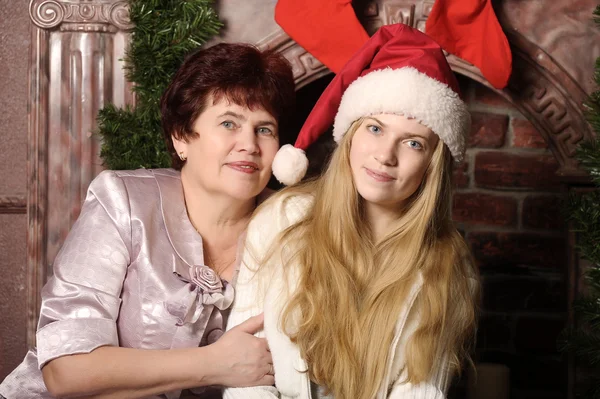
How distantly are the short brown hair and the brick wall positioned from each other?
827 mm

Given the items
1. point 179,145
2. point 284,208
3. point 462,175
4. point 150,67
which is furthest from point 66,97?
point 462,175

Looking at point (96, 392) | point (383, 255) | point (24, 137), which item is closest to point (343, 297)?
point (383, 255)

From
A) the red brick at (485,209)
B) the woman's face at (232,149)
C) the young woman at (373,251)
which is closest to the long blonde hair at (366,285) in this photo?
the young woman at (373,251)

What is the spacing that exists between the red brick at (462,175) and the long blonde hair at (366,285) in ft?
2.15

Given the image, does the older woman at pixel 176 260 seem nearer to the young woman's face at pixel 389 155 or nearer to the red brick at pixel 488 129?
the young woman's face at pixel 389 155

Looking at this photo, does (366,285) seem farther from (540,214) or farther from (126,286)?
(540,214)

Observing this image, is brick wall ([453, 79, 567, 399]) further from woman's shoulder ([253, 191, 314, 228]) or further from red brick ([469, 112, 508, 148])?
woman's shoulder ([253, 191, 314, 228])

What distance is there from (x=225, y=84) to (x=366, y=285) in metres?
0.59

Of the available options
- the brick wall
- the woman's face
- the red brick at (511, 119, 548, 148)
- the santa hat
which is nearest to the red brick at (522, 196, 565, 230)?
the brick wall

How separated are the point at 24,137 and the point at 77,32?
1.41 ft

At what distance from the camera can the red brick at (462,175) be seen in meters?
2.40

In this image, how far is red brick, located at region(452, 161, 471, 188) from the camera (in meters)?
2.40

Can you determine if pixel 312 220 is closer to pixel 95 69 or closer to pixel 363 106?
pixel 363 106

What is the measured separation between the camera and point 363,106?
1.59 metres
